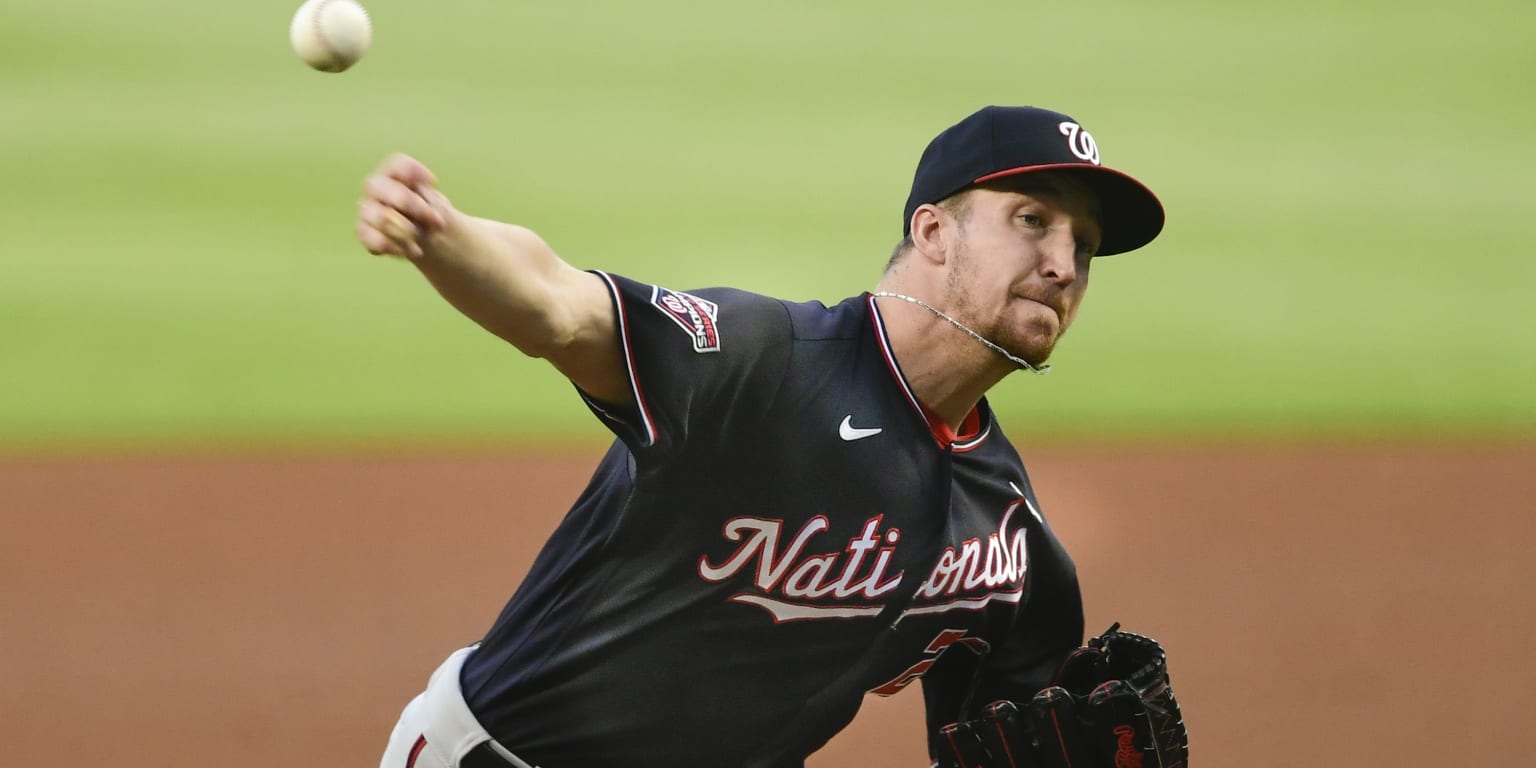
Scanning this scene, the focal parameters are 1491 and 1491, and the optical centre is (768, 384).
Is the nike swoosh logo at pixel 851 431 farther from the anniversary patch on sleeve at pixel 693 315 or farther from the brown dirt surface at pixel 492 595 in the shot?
the brown dirt surface at pixel 492 595

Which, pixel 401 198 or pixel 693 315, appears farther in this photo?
pixel 693 315

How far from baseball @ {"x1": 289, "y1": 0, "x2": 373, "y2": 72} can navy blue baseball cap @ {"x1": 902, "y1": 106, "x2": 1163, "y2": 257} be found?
829 mm

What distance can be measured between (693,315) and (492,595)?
9.42 ft

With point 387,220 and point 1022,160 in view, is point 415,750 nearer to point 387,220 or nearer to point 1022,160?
Answer: point 387,220

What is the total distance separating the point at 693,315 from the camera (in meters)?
1.75

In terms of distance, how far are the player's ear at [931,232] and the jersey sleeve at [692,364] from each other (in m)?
0.32

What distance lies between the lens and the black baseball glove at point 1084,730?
7.48ft

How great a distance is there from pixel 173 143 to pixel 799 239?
2.54m

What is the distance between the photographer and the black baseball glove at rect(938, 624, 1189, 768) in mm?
2281

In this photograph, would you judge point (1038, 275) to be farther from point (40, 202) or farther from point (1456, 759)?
point (40, 202)

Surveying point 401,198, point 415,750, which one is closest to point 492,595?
point 415,750

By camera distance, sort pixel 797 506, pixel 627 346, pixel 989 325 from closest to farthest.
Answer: pixel 627 346 → pixel 797 506 → pixel 989 325

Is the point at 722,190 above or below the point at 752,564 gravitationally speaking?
above

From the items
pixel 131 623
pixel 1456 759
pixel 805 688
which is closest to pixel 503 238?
pixel 805 688
